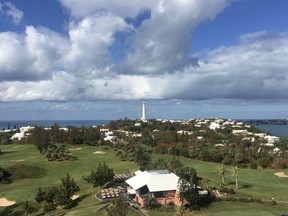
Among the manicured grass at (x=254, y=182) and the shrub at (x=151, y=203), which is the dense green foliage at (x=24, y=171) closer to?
the manicured grass at (x=254, y=182)

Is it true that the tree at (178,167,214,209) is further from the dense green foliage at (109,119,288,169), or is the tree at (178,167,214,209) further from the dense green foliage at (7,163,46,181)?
the dense green foliage at (7,163,46,181)

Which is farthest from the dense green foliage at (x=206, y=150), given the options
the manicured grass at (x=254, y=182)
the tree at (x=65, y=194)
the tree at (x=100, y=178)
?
the tree at (x=65, y=194)

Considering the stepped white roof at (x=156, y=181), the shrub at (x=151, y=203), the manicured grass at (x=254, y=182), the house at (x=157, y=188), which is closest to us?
the shrub at (x=151, y=203)

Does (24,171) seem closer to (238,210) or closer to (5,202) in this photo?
(5,202)

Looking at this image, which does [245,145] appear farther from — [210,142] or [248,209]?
[248,209]

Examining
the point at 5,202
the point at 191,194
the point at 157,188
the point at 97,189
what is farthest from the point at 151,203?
the point at 5,202

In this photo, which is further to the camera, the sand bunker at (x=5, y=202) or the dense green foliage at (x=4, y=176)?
the dense green foliage at (x=4, y=176)
